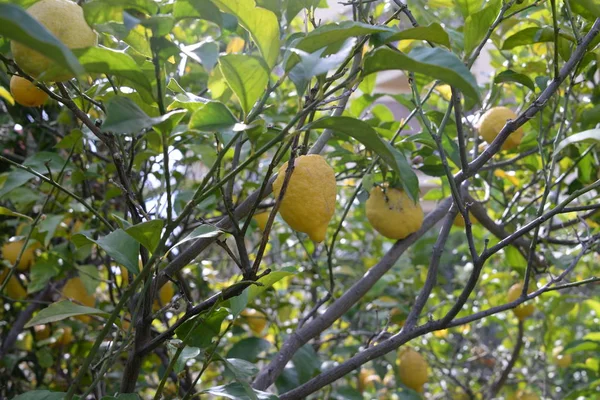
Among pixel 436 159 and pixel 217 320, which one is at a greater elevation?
pixel 436 159

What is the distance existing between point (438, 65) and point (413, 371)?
1.40 metres

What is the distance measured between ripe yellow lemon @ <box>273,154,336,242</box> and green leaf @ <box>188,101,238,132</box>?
0.18 metres

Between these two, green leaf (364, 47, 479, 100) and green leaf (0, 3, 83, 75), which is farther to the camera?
green leaf (364, 47, 479, 100)

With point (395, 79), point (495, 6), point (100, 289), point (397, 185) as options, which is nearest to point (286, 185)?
point (495, 6)

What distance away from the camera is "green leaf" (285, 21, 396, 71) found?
0.56m

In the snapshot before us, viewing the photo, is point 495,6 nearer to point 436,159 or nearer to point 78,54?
point 436,159

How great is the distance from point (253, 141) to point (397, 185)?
0.72 meters

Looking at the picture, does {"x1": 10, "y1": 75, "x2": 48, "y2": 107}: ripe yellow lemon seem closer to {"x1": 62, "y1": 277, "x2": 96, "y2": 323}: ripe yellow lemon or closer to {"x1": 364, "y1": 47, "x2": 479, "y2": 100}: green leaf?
{"x1": 364, "y1": 47, "x2": 479, "y2": 100}: green leaf

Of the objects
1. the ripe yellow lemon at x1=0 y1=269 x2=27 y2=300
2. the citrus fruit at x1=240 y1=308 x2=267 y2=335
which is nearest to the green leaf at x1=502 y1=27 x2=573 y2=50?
the citrus fruit at x1=240 y1=308 x2=267 y2=335

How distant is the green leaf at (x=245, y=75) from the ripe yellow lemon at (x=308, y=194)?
169 millimetres

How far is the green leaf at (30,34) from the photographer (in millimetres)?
→ 368

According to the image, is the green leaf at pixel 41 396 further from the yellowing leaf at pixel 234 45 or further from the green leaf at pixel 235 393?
the yellowing leaf at pixel 234 45

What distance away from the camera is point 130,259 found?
0.78 m

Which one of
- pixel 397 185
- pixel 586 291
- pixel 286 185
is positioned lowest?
pixel 286 185
